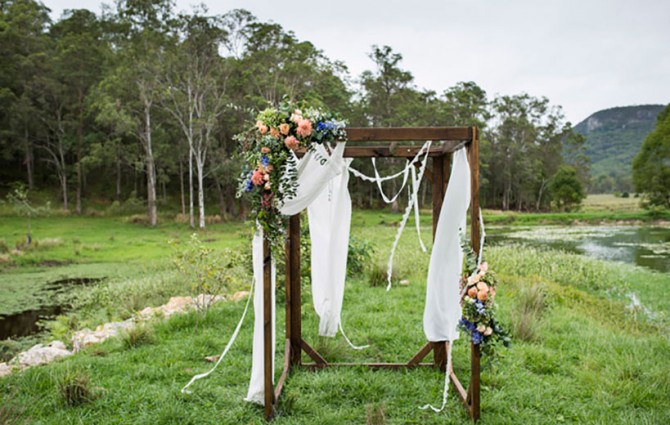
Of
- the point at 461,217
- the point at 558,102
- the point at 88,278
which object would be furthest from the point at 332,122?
the point at 558,102

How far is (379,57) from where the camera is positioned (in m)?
38.9

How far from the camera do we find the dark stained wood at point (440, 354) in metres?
5.21

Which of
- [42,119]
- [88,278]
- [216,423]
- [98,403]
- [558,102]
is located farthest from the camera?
[558,102]

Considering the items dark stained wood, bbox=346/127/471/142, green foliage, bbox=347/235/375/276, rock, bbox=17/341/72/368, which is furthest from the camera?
green foliage, bbox=347/235/375/276

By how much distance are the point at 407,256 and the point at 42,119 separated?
2891cm

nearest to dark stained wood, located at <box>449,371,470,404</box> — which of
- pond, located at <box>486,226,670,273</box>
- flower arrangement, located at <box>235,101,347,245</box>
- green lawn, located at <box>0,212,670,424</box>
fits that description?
green lawn, located at <box>0,212,670,424</box>

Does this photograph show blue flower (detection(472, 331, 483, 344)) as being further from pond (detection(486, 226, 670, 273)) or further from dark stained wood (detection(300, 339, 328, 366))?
pond (detection(486, 226, 670, 273))

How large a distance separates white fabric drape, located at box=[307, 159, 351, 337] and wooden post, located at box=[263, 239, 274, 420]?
108cm

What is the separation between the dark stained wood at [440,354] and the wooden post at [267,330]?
78.4 inches

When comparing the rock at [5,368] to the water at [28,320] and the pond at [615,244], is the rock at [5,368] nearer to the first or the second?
the water at [28,320]

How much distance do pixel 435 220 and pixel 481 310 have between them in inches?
69.1

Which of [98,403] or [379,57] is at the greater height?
[379,57]

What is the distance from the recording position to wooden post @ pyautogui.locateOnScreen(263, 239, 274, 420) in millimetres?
4074

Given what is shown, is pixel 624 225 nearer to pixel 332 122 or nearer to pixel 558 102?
pixel 558 102
